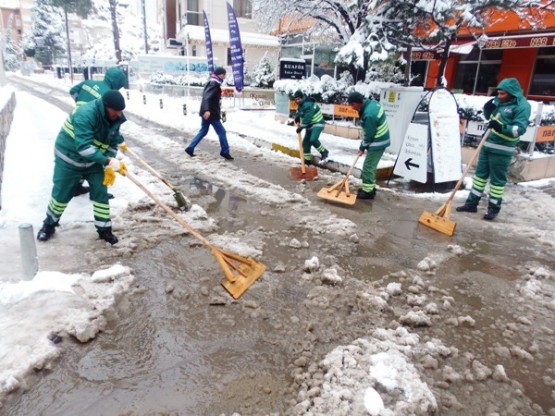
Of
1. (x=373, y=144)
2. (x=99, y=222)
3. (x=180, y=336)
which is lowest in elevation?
(x=180, y=336)

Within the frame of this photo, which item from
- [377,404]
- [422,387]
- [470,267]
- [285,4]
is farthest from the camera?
[285,4]

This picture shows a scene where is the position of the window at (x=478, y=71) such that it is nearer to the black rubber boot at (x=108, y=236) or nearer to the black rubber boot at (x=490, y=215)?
the black rubber boot at (x=490, y=215)

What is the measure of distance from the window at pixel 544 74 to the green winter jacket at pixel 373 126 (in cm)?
992

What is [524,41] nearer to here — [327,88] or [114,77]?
[327,88]

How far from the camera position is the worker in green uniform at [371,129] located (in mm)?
5984

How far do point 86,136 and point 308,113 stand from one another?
4723mm

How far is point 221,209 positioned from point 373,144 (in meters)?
2.42

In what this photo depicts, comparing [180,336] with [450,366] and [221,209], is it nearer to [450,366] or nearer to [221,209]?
[450,366]

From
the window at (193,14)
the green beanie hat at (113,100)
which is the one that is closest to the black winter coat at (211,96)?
the green beanie hat at (113,100)

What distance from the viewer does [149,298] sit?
348cm

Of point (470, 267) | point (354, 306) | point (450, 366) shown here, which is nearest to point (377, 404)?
point (450, 366)

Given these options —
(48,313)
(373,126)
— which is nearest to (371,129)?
(373,126)

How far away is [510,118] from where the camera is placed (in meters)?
5.29

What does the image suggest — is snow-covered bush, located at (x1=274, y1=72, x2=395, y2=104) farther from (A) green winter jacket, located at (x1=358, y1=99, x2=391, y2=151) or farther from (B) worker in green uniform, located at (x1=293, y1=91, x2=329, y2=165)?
(A) green winter jacket, located at (x1=358, y1=99, x2=391, y2=151)
